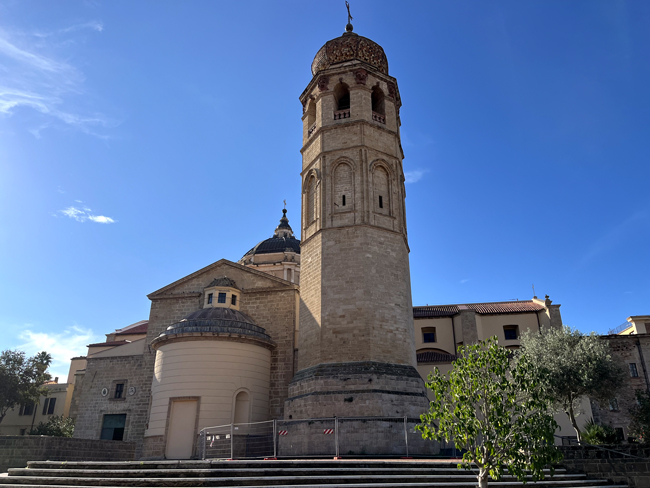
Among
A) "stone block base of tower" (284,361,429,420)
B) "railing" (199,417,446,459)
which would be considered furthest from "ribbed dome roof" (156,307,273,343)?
"railing" (199,417,446,459)

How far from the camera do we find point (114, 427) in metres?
25.8

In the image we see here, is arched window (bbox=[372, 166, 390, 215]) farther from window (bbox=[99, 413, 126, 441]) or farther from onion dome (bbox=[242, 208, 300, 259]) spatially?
onion dome (bbox=[242, 208, 300, 259])

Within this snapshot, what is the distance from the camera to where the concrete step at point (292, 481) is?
37.2 ft

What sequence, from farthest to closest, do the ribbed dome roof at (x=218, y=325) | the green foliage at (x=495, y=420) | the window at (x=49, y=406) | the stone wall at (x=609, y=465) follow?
the window at (x=49, y=406), the ribbed dome roof at (x=218, y=325), the stone wall at (x=609, y=465), the green foliage at (x=495, y=420)

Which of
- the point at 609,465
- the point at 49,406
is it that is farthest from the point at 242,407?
the point at 49,406

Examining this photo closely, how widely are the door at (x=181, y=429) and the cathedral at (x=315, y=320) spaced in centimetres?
5

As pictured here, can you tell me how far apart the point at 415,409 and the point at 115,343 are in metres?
25.9

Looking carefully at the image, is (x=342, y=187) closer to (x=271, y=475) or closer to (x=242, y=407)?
(x=242, y=407)

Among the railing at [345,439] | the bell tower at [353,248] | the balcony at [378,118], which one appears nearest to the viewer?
the railing at [345,439]

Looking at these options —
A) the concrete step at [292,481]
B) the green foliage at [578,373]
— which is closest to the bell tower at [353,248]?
the concrete step at [292,481]

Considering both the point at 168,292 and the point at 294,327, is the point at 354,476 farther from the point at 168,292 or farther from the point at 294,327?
the point at 168,292

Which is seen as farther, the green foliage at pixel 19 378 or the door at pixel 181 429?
the green foliage at pixel 19 378

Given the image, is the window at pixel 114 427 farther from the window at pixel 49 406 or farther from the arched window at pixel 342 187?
the window at pixel 49 406

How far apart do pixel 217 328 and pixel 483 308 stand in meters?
20.2
